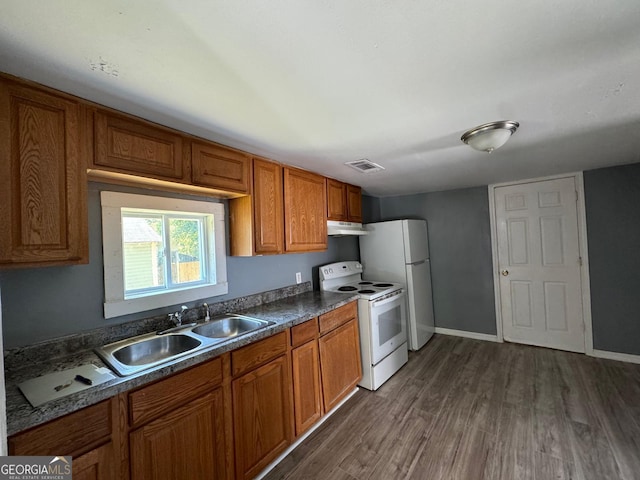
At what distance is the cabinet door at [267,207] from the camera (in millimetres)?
2166

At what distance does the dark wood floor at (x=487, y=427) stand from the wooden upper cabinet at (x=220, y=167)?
75.7 inches

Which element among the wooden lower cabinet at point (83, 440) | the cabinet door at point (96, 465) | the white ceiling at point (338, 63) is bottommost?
the cabinet door at point (96, 465)

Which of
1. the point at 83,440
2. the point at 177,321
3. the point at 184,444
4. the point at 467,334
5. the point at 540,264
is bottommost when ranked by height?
the point at 467,334

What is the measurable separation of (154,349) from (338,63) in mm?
1843

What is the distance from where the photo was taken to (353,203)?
131 inches

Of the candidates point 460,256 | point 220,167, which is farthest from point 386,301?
point 220,167

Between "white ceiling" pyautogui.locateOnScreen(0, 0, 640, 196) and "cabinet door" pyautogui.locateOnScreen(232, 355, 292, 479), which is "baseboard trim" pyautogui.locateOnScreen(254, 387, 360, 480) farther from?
"white ceiling" pyautogui.locateOnScreen(0, 0, 640, 196)

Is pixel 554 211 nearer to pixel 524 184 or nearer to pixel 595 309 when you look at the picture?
pixel 524 184

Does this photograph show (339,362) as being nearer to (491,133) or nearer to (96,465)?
(96,465)

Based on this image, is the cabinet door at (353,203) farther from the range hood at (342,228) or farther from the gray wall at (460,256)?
the gray wall at (460,256)

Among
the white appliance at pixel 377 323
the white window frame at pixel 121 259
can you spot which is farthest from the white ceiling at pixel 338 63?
the white appliance at pixel 377 323

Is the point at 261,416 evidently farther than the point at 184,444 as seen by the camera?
Yes

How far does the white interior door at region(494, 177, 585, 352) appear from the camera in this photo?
3.19m

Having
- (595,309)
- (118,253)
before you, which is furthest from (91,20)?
(595,309)
